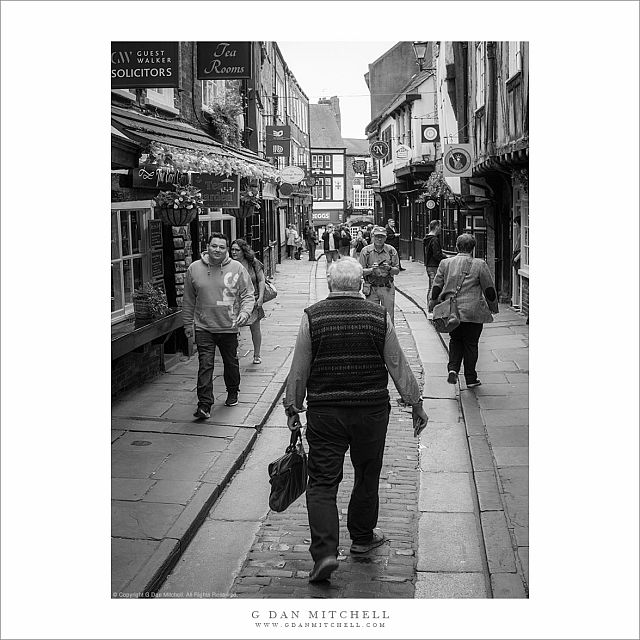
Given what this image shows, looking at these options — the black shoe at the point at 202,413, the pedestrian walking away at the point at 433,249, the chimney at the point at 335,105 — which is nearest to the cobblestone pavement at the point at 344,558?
the black shoe at the point at 202,413

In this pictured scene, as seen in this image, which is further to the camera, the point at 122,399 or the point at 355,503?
the point at 122,399

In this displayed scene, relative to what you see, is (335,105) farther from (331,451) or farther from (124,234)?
(331,451)

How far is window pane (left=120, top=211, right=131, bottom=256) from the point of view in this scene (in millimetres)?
10367

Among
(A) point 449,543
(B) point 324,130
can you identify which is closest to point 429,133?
(A) point 449,543

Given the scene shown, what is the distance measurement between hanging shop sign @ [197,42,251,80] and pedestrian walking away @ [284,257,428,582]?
5.30 metres

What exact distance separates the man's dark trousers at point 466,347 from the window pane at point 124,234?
3830mm

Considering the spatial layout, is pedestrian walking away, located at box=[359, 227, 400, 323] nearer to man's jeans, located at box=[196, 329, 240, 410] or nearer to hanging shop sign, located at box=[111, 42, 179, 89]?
man's jeans, located at box=[196, 329, 240, 410]

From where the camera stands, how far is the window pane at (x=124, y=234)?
10367mm

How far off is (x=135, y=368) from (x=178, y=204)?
205 centimetres

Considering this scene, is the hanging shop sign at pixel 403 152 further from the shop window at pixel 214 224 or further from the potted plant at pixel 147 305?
the potted plant at pixel 147 305

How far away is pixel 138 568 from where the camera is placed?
16.0ft

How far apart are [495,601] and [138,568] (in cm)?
199

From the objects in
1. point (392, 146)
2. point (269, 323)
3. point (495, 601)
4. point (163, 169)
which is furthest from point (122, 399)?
point (392, 146)
